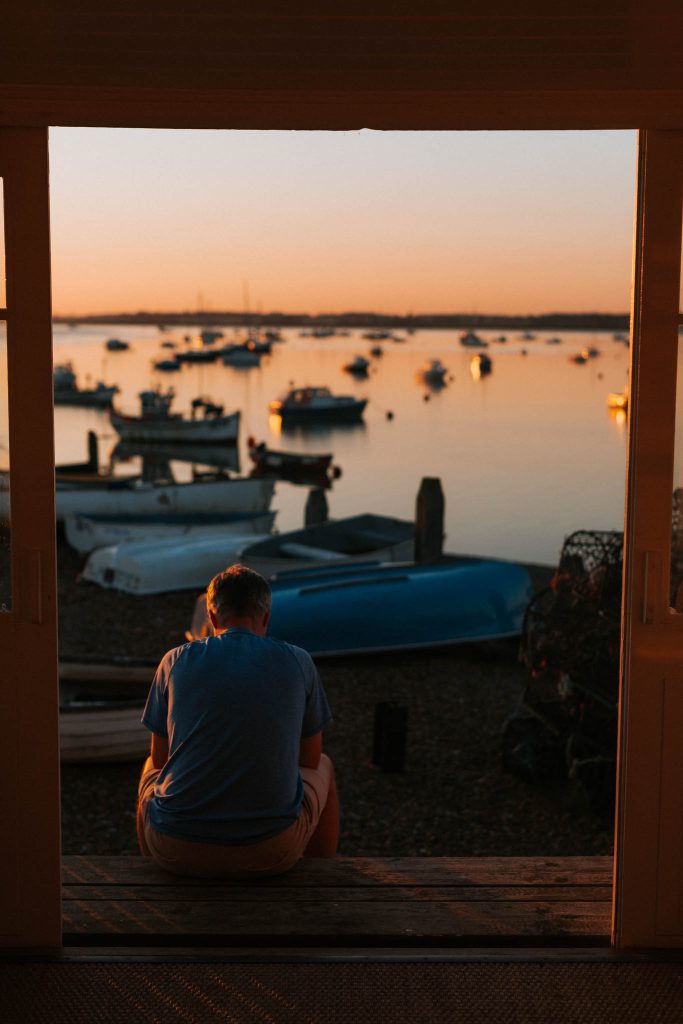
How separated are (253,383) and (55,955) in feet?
321

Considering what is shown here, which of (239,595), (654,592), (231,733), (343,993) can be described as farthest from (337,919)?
(654,592)

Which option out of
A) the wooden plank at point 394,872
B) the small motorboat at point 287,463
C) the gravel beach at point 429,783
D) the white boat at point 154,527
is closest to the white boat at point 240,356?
the small motorboat at point 287,463

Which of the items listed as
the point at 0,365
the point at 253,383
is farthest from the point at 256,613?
the point at 253,383

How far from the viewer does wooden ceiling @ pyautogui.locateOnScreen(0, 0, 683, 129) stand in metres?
2.85

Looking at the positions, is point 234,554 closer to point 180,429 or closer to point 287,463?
point 287,463

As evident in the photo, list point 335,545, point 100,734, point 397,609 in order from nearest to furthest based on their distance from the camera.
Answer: point 100,734
point 397,609
point 335,545

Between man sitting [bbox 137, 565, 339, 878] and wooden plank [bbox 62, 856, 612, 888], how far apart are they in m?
0.18

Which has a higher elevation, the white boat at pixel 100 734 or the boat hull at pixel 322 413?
the boat hull at pixel 322 413

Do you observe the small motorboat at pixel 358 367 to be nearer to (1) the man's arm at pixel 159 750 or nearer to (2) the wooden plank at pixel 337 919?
(1) the man's arm at pixel 159 750

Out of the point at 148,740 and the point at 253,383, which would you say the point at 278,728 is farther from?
the point at 253,383

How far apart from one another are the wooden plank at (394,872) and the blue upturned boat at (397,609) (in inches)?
274

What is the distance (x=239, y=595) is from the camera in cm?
350

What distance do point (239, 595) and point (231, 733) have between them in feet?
1.39

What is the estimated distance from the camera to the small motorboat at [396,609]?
11.2 meters
